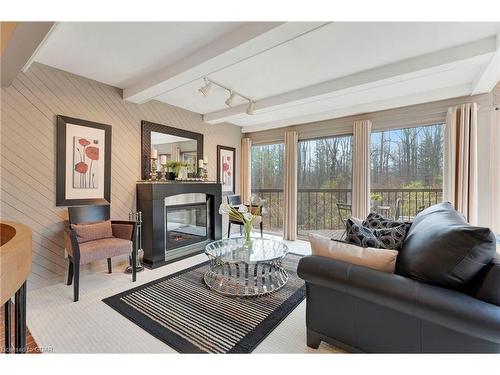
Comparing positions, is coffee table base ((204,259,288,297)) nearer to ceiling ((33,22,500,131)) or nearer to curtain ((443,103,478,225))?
ceiling ((33,22,500,131))

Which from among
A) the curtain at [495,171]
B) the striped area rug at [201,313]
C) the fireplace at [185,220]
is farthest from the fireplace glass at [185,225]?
the curtain at [495,171]

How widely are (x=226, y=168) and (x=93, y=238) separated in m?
2.84

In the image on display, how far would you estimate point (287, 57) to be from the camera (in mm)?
2383

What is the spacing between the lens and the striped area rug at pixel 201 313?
5.51 ft

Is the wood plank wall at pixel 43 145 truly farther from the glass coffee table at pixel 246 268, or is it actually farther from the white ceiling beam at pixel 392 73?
the white ceiling beam at pixel 392 73

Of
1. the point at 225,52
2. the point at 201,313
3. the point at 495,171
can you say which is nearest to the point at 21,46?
the point at 225,52

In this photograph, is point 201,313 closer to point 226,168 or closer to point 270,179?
point 226,168

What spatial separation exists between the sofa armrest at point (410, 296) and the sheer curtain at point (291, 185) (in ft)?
10.4

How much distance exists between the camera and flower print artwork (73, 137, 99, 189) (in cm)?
280

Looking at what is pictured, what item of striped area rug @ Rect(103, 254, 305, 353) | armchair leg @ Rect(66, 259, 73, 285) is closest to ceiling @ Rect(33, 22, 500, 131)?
armchair leg @ Rect(66, 259, 73, 285)

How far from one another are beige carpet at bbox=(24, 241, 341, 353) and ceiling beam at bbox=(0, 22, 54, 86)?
2179 millimetres

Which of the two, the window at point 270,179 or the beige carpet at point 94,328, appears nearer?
the beige carpet at point 94,328
